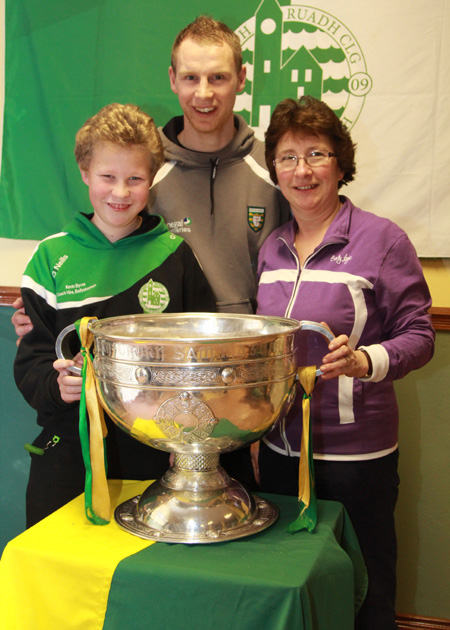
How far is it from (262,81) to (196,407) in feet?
4.64

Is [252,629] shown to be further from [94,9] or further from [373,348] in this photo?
[94,9]

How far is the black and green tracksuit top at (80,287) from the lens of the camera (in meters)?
1.25

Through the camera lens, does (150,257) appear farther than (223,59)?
No

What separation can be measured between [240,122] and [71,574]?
3.91ft

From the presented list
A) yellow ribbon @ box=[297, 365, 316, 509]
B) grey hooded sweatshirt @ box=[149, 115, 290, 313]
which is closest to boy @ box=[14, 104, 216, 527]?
grey hooded sweatshirt @ box=[149, 115, 290, 313]

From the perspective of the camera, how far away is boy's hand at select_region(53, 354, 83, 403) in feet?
3.48

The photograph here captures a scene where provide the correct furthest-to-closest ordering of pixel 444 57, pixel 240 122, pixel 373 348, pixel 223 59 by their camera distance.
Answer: pixel 444 57 → pixel 240 122 → pixel 223 59 → pixel 373 348

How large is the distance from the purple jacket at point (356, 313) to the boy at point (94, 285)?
284 millimetres

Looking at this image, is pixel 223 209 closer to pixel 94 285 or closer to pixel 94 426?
pixel 94 285

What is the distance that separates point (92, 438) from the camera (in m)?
1.04

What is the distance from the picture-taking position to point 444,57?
A: 6.02 feet

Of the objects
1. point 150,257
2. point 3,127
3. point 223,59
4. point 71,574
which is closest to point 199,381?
point 71,574

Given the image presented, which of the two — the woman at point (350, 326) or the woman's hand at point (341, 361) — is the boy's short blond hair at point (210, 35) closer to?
the woman at point (350, 326)

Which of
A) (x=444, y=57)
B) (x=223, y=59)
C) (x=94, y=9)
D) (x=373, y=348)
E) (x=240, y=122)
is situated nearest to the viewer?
(x=373, y=348)
